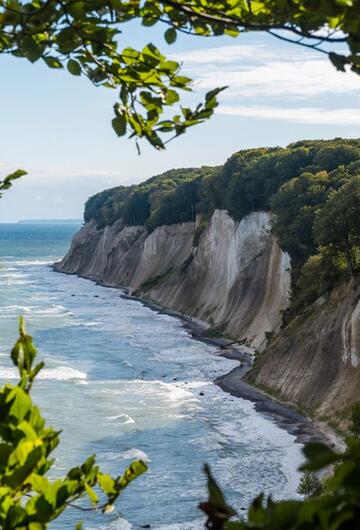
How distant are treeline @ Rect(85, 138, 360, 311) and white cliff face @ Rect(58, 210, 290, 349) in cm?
239

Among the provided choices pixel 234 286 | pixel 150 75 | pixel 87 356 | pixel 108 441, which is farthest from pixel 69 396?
pixel 150 75

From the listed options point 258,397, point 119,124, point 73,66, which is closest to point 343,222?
point 258,397

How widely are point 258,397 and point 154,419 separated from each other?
726 centimetres

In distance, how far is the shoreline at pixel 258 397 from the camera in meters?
42.6

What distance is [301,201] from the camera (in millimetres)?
67812

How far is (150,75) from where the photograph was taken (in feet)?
17.7

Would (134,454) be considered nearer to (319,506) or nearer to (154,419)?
(154,419)

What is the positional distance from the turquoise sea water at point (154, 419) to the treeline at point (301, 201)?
36.1 feet

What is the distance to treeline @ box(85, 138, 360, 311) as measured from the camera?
172 feet

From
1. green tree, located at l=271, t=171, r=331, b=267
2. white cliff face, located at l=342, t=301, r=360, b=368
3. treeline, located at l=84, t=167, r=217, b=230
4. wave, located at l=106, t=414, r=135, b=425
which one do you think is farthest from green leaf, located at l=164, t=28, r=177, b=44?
treeline, located at l=84, t=167, r=217, b=230

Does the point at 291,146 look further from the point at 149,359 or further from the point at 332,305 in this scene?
the point at 332,305

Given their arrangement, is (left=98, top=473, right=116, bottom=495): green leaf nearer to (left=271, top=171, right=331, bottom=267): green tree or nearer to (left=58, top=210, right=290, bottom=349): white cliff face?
(left=271, top=171, right=331, bottom=267): green tree

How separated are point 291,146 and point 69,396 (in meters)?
54.7

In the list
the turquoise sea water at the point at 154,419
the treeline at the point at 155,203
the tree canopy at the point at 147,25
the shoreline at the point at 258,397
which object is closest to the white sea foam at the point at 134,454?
the turquoise sea water at the point at 154,419
